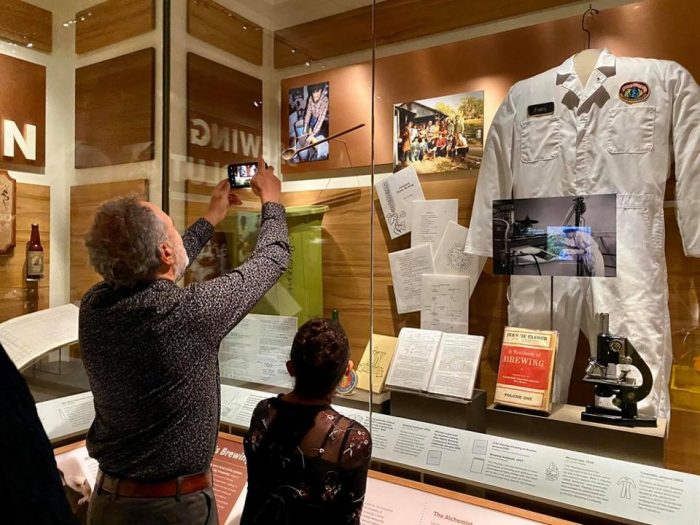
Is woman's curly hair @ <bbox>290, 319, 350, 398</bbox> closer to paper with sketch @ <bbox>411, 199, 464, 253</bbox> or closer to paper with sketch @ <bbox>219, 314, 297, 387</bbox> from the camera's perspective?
paper with sketch @ <bbox>219, 314, 297, 387</bbox>

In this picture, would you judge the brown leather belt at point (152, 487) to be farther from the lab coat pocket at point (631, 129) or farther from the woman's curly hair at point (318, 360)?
the lab coat pocket at point (631, 129)

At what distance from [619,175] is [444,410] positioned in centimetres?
102


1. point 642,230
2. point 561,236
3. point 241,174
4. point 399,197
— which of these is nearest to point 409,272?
point 399,197

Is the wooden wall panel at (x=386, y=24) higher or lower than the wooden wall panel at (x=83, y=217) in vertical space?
higher

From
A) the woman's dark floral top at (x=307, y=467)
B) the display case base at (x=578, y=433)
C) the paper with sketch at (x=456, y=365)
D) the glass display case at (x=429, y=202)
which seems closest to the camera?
the woman's dark floral top at (x=307, y=467)

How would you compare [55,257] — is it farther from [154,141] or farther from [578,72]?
[578,72]

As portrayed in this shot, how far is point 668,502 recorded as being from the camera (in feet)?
5.17

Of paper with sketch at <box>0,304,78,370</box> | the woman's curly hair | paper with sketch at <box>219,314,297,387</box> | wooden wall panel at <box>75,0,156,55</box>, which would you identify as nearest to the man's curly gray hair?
the woman's curly hair

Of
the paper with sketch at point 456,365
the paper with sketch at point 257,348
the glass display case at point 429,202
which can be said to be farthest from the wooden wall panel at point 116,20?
the paper with sketch at point 456,365

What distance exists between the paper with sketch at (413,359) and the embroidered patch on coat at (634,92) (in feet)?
3.60

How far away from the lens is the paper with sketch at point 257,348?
7.89 feet

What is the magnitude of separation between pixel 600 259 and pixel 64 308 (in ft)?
7.02

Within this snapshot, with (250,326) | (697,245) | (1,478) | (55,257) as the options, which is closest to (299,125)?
(250,326)

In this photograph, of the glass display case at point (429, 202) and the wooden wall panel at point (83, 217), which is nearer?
the glass display case at point (429, 202)
